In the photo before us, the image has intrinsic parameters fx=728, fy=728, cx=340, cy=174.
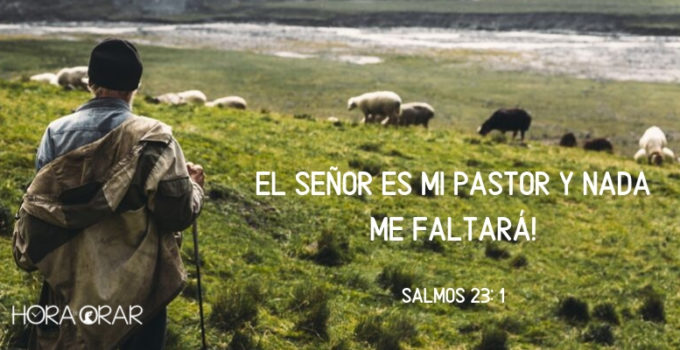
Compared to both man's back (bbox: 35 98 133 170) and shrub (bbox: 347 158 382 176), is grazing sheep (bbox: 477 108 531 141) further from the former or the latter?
man's back (bbox: 35 98 133 170)

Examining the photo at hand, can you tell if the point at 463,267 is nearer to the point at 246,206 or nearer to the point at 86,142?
the point at 246,206

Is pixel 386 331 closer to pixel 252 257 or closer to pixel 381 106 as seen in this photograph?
pixel 252 257

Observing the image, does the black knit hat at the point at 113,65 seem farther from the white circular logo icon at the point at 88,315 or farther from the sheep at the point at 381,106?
the sheep at the point at 381,106

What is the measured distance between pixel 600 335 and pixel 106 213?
686 centimetres

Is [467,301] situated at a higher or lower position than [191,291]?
lower

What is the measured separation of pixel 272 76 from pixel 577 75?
2558 cm

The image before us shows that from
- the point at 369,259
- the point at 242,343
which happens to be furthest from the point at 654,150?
the point at 242,343

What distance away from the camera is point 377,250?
1112 centimetres

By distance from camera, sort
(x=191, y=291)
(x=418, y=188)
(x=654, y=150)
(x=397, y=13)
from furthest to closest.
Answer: (x=397, y=13)
(x=654, y=150)
(x=418, y=188)
(x=191, y=291)

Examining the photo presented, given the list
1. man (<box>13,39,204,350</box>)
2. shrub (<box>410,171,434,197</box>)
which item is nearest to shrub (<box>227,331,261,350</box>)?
man (<box>13,39,204,350</box>)

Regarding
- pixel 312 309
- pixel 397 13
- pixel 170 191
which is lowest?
pixel 397 13

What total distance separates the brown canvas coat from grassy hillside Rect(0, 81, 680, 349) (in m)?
2.13

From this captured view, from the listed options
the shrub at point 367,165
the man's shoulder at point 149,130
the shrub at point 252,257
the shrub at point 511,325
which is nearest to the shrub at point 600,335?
the shrub at point 511,325

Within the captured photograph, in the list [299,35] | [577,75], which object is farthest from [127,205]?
[299,35]
